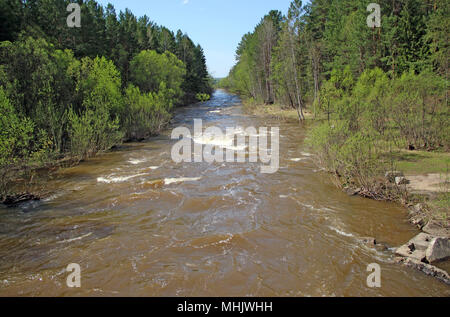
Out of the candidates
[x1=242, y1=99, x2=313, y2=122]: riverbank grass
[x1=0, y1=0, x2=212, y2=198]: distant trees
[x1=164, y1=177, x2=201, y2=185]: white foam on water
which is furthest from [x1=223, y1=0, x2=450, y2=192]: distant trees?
[x1=0, y1=0, x2=212, y2=198]: distant trees

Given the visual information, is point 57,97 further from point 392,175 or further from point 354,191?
point 392,175

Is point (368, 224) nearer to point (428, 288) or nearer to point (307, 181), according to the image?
point (428, 288)

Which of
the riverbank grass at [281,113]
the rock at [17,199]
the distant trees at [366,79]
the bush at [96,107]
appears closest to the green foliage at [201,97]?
the distant trees at [366,79]

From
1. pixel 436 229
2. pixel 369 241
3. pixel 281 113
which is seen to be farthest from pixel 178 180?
pixel 281 113

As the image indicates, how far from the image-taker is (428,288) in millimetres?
6945

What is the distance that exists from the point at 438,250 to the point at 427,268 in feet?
2.42

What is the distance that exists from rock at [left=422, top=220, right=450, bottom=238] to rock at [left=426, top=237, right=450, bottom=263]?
1041mm

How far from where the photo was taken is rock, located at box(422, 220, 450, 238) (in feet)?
29.3

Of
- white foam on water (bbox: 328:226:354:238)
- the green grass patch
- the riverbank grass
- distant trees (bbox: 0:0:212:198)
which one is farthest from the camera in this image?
the riverbank grass

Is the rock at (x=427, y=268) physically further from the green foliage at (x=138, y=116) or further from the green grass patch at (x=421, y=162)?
the green foliage at (x=138, y=116)

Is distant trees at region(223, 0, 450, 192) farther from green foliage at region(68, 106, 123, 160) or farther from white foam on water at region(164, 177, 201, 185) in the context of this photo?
green foliage at region(68, 106, 123, 160)

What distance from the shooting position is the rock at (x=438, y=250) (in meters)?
7.78

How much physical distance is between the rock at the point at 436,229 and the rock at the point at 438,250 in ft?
3.41
